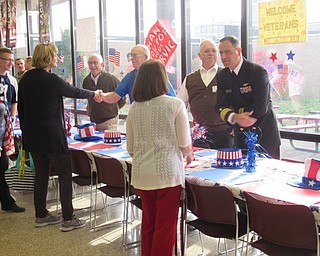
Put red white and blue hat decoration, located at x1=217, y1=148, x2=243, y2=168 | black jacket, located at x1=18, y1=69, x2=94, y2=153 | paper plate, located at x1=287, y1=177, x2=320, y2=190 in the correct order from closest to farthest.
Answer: paper plate, located at x1=287, y1=177, x2=320, y2=190 < red white and blue hat decoration, located at x1=217, y1=148, x2=243, y2=168 < black jacket, located at x1=18, y1=69, x2=94, y2=153

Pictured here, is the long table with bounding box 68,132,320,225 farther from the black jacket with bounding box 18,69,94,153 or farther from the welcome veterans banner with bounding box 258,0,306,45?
the welcome veterans banner with bounding box 258,0,306,45

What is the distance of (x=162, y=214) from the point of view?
274 centimetres

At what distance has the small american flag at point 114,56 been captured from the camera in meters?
6.80

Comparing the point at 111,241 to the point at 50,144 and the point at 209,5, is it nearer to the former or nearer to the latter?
the point at 50,144

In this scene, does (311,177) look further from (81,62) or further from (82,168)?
(81,62)

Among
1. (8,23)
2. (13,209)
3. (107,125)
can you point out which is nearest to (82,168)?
(13,209)

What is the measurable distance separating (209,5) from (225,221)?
10.8 ft

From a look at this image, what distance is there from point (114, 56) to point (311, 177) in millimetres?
4808

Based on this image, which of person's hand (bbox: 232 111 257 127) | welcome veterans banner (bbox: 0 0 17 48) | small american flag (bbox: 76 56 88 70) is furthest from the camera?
welcome veterans banner (bbox: 0 0 17 48)

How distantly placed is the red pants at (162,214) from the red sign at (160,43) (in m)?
3.33

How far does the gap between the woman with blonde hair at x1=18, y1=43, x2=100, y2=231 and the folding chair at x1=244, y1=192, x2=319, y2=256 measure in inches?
76.6

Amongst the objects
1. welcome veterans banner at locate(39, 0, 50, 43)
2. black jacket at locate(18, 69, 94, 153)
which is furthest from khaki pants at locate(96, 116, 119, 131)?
welcome veterans banner at locate(39, 0, 50, 43)

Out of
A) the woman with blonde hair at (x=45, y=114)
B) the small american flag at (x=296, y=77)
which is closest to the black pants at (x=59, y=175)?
the woman with blonde hair at (x=45, y=114)

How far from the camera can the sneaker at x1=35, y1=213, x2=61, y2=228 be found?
13.6 feet
